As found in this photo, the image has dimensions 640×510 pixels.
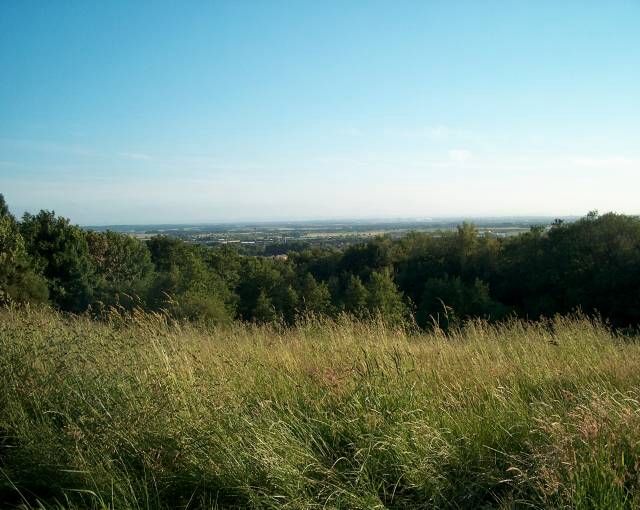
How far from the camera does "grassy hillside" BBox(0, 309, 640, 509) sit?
2494 millimetres

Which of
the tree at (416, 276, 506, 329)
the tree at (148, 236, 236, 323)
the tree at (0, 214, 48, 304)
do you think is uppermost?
the tree at (0, 214, 48, 304)

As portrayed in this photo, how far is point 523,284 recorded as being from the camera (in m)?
35.9

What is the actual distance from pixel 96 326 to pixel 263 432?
3634mm

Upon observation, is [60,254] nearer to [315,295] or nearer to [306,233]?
[315,295]

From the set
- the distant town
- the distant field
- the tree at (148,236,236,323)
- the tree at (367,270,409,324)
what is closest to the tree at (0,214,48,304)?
the tree at (148,236,236,323)

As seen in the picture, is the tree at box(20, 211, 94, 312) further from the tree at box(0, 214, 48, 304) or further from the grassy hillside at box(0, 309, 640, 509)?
the grassy hillside at box(0, 309, 640, 509)

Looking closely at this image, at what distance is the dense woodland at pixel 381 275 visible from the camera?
27.5 meters

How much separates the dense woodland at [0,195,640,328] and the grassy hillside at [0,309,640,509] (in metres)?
15.4

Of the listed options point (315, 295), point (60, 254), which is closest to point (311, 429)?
point (315, 295)

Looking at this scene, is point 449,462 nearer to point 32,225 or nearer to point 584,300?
point 584,300

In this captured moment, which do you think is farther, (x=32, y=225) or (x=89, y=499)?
(x=32, y=225)

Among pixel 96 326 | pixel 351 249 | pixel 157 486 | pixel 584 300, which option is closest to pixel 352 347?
pixel 157 486

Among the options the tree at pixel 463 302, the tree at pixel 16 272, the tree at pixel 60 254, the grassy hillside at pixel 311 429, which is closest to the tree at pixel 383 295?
the tree at pixel 463 302

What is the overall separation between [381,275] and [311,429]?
1266 inches
